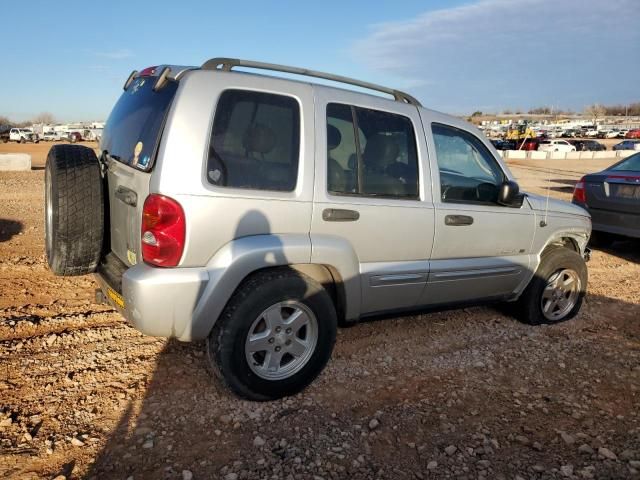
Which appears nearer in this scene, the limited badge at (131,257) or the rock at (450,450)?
the rock at (450,450)

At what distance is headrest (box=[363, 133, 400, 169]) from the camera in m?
3.43

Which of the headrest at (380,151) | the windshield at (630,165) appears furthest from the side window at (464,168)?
the windshield at (630,165)

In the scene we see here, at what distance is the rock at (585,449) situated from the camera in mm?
2834

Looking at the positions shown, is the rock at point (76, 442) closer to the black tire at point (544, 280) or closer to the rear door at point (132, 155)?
the rear door at point (132, 155)

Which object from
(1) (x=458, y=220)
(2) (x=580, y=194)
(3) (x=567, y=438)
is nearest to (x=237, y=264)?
(1) (x=458, y=220)

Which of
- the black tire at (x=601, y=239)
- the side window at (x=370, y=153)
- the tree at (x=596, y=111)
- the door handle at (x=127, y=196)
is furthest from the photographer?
the tree at (x=596, y=111)

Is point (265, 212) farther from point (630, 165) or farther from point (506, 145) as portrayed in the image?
point (506, 145)

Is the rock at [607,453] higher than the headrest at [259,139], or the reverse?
the headrest at [259,139]

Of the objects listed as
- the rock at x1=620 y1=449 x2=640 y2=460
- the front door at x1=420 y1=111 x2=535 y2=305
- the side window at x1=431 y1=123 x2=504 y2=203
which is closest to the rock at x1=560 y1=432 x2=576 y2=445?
the rock at x1=620 y1=449 x2=640 y2=460

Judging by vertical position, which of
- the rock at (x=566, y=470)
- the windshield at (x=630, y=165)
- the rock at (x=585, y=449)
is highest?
the windshield at (x=630, y=165)

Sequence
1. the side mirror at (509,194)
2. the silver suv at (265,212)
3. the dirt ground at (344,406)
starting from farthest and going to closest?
1. the side mirror at (509,194)
2. the silver suv at (265,212)
3. the dirt ground at (344,406)

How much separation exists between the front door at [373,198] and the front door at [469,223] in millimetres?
140

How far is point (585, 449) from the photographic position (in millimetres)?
2852

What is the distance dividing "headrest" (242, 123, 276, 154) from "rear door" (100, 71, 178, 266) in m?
0.48
